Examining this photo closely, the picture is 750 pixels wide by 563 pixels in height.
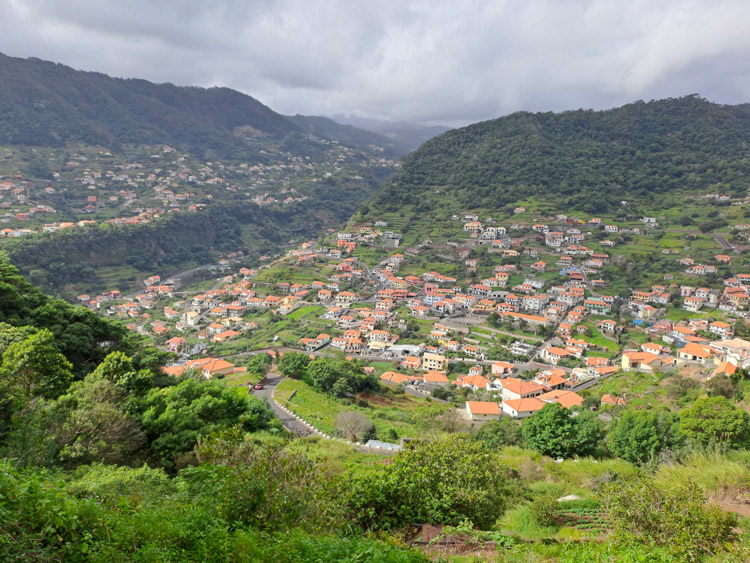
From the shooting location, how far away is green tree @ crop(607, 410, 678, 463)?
1086 centimetres

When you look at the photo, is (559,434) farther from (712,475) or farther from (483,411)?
(483,411)

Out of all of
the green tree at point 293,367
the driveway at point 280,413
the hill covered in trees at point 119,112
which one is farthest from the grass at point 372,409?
the hill covered in trees at point 119,112

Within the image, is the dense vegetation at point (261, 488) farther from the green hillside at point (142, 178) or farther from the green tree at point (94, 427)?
the green hillside at point (142, 178)

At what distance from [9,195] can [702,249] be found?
97540 millimetres

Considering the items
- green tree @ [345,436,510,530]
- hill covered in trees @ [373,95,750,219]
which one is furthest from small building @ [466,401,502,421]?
hill covered in trees @ [373,95,750,219]

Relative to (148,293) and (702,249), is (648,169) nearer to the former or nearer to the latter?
(702,249)

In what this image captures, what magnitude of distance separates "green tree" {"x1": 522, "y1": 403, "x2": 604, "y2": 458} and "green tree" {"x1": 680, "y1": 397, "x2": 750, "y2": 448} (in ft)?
8.26

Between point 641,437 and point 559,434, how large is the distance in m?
2.16

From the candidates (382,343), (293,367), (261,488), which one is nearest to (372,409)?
(293,367)

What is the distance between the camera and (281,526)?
412 centimetres

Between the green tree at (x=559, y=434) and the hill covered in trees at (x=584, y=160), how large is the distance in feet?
176

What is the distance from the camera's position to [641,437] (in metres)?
11.1

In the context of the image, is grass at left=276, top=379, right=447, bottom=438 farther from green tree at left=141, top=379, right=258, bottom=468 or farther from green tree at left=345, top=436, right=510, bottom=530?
green tree at left=345, top=436, right=510, bottom=530

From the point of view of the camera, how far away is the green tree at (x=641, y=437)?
428 inches
